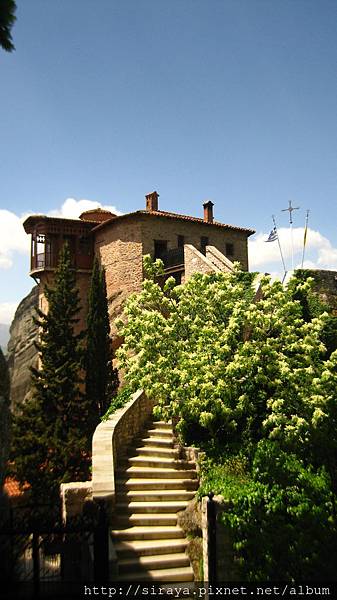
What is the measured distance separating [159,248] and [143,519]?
21090 millimetres

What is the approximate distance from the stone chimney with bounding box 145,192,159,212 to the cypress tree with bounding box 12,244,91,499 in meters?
9.28

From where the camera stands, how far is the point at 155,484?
11.3 meters

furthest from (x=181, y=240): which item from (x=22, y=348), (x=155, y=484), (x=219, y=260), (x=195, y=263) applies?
(x=22, y=348)

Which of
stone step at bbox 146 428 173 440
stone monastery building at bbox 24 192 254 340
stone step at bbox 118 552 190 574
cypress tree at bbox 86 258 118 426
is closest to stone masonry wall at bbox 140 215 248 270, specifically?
stone monastery building at bbox 24 192 254 340

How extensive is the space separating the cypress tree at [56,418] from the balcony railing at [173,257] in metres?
6.66

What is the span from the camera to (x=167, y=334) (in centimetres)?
1313

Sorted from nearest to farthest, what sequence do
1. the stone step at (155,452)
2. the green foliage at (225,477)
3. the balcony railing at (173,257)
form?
the green foliage at (225,477)
the stone step at (155,452)
the balcony railing at (173,257)

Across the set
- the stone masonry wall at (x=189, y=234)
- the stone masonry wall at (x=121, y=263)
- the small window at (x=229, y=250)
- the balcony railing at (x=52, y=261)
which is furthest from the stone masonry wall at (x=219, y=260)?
the balcony railing at (x=52, y=261)

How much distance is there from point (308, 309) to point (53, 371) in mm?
11709

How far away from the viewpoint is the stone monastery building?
28.8 meters

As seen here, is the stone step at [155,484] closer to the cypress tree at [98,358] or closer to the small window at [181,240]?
the cypress tree at [98,358]

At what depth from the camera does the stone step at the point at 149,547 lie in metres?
9.52

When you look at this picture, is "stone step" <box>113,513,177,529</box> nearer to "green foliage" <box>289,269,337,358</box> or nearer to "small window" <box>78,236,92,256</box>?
"green foliage" <box>289,269,337,358</box>

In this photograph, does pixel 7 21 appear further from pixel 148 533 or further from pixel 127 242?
pixel 127 242
